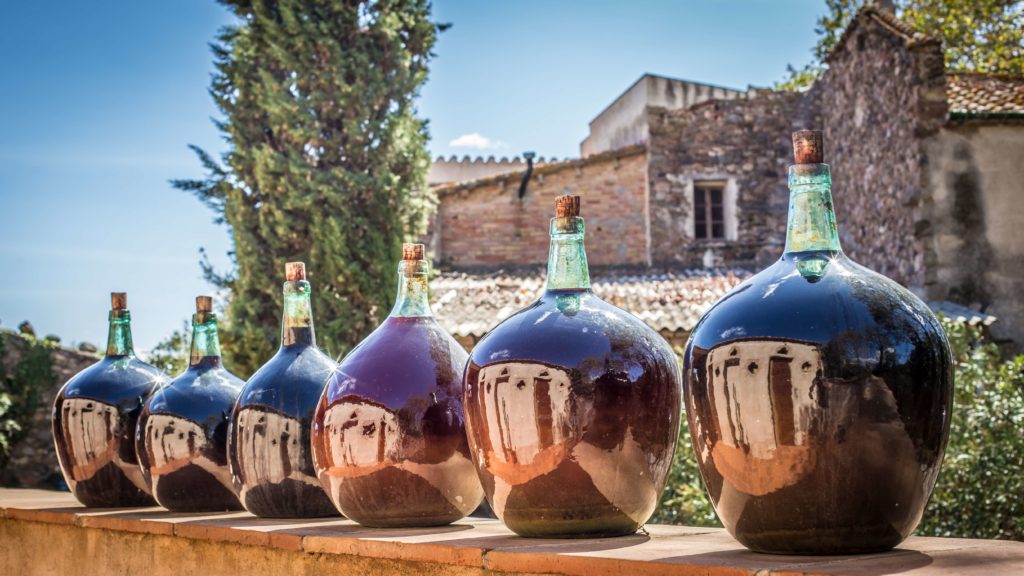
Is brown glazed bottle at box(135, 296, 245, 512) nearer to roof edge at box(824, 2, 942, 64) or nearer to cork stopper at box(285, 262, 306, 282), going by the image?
cork stopper at box(285, 262, 306, 282)

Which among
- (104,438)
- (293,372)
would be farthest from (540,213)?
(293,372)

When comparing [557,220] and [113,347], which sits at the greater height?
[557,220]

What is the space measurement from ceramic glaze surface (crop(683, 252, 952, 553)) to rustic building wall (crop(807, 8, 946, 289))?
439 inches

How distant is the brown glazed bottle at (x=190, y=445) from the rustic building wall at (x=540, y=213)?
13.4 meters

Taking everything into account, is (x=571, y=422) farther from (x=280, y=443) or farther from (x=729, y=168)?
(x=729, y=168)

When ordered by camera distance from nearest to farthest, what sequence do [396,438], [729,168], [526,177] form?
[396,438]
[526,177]
[729,168]

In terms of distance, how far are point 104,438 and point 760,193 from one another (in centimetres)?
1461

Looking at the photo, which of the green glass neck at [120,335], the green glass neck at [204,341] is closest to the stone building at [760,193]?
the green glass neck at [120,335]

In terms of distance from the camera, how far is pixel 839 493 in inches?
66.2

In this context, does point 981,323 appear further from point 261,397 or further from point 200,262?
point 261,397

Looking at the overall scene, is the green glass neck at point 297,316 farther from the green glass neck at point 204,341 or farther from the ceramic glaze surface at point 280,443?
the green glass neck at point 204,341

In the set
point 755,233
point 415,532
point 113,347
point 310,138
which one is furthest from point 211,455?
point 755,233

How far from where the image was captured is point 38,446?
45.2 ft

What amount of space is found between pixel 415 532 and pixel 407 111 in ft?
33.0
